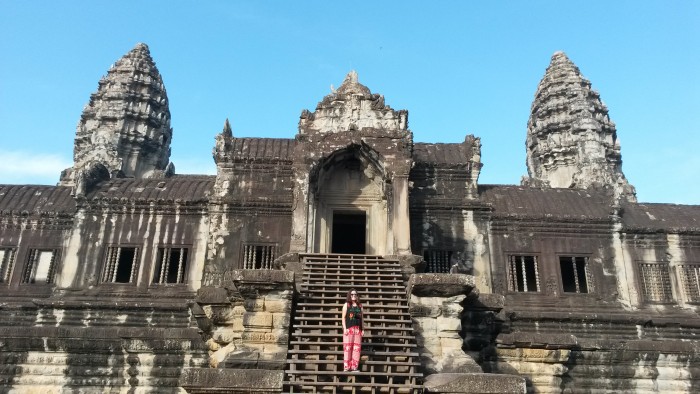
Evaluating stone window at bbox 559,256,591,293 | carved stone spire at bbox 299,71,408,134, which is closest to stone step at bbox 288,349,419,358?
carved stone spire at bbox 299,71,408,134

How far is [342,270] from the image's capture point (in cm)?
1412

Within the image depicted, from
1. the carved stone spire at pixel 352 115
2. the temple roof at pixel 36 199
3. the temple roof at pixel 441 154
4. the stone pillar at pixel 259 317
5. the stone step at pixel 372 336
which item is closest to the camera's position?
the stone pillar at pixel 259 317

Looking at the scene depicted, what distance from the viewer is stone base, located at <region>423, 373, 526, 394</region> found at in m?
9.91

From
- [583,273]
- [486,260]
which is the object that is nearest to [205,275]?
[486,260]

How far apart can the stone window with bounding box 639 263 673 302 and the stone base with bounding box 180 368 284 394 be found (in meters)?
15.4

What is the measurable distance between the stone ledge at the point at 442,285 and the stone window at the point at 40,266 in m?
14.4

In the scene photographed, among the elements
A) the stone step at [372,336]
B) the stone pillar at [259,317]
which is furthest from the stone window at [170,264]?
the stone step at [372,336]

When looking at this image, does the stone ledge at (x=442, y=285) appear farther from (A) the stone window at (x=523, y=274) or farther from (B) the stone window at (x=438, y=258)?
(A) the stone window at (x=523, y=274)

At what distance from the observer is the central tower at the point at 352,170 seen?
16.7m

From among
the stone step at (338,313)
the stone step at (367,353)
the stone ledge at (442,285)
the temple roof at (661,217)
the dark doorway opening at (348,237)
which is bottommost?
the stone step at (367,353)

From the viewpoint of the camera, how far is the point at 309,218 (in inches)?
660

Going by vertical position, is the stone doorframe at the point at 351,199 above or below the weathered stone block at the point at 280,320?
above

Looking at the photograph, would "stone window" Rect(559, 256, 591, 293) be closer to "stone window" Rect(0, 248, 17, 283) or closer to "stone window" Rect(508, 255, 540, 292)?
"stone window" Rect(508, 255, 540, 292)

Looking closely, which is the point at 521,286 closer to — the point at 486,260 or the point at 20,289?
the point at 486,260
